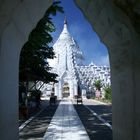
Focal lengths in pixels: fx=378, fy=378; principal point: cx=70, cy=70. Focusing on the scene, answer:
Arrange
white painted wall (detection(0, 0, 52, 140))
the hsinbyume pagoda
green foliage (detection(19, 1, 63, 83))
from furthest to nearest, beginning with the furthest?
1. the hsinbyume pagoda
2. green foliage (detection(19, 1, 63, 83))
3. white painted wall (detection(0, 0, 52, 140))

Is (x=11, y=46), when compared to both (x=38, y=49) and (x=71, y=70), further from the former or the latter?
(x=71, y=70)

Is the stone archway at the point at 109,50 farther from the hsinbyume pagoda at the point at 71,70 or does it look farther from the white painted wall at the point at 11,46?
the hsinbyume pagoda at the point at 71,70

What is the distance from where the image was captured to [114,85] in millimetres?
10023

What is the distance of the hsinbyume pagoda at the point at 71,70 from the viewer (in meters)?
91.6

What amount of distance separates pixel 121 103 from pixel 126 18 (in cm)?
226

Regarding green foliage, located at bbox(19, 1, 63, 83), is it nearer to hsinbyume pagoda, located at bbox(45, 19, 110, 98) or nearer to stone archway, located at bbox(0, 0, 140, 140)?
stone archway, located at bbox(0, 0, 140, 140)

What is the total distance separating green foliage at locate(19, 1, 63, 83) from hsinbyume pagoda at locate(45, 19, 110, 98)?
53.4 metres

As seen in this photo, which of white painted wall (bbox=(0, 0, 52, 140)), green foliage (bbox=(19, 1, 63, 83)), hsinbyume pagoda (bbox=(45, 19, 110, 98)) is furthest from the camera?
hsinbyume pagoda (bbox=(45, 19, 110, 98))

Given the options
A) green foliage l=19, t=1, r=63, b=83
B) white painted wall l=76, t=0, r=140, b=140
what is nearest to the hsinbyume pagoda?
green foliage l=19, t=1, r=63, b=83

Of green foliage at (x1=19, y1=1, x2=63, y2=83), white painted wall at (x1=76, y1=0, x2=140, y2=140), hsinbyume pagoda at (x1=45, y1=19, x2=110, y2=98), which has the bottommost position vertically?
white painted wall at (x1=76, y1=0, x2=140, y2=140)

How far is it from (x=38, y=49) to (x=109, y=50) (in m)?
17.7

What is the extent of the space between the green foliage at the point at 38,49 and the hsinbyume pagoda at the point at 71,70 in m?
53.4

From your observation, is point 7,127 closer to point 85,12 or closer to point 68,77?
point 85,12

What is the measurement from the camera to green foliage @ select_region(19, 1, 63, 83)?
19517 millimetres
